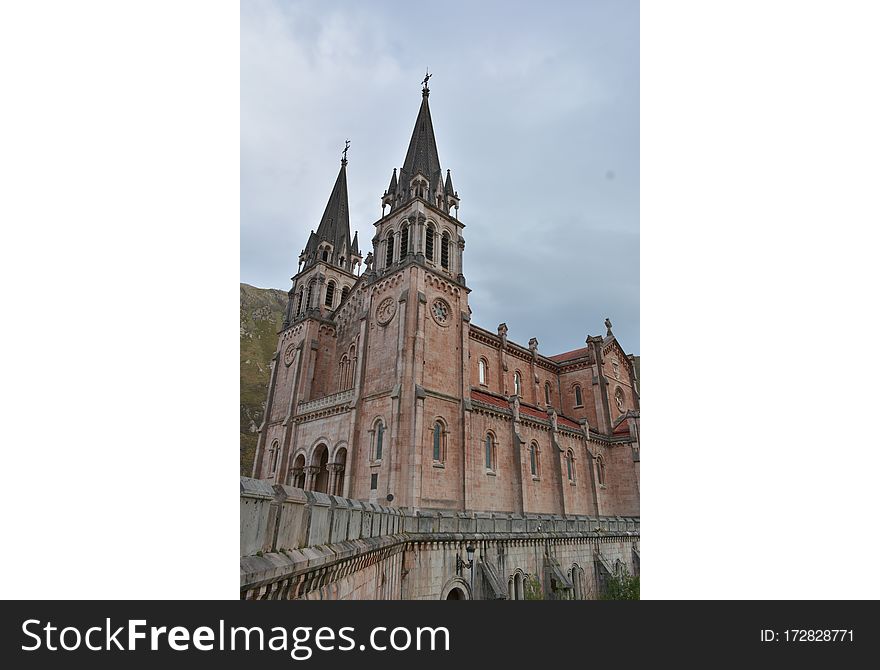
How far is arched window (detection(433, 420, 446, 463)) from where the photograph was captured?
25453mm

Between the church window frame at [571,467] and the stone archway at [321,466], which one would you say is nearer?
the stone archway at [321,466]

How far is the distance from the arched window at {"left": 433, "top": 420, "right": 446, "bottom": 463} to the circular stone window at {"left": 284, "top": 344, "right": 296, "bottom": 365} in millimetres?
15183

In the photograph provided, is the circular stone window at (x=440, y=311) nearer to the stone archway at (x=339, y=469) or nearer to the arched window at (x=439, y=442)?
the arched window at (x=439, y=442)

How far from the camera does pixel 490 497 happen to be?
27141mm

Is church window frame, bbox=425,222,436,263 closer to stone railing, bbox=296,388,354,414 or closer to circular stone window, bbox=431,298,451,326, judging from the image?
circular stone window, bbox=431,298,451,326

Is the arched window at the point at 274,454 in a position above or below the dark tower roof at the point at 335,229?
below

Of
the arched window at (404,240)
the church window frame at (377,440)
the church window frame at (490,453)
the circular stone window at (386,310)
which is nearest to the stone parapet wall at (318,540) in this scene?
the church window frame at (377,440)

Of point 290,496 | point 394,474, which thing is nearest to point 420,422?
point 394,474

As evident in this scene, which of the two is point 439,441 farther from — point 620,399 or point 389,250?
point 620,399

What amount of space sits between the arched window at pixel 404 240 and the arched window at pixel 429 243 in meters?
1.26

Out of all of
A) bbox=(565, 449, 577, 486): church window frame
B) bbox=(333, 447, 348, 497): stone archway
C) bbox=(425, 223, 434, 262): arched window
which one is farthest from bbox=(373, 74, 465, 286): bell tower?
bbox=(565, 449, 577, 486): church window frame

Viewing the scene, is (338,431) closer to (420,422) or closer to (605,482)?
(420,422)

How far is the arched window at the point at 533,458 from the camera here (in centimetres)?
3123
